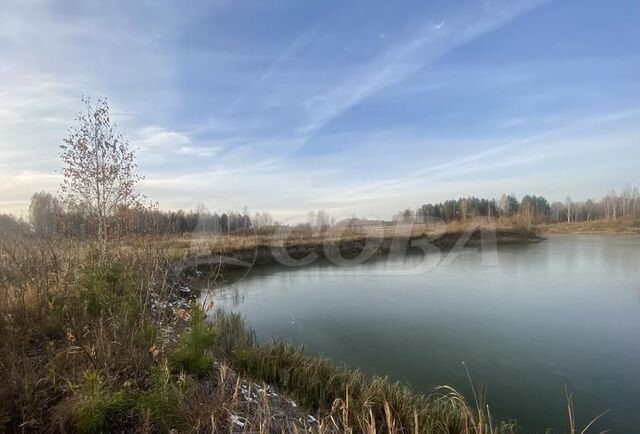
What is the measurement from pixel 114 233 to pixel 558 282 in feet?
42.9

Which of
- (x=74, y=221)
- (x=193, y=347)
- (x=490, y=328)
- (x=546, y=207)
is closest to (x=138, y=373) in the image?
(x=193, y=347)

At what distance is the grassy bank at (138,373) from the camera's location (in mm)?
2443

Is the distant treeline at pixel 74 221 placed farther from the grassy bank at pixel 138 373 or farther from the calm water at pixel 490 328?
the calm water at pixel 490 328

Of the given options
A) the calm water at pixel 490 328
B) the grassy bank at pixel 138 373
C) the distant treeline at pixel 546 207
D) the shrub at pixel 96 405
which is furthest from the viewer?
the distant treeline at pixel 546 207

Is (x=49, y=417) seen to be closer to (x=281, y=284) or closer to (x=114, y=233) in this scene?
(x=114, y=233)

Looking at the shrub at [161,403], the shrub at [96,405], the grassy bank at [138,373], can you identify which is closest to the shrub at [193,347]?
the grassy bank at [138,373]

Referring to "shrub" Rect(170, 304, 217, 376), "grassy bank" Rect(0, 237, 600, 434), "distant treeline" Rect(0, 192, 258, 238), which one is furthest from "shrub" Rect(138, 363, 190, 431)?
"distant treeline" Rect(0, 192, 258, 238)

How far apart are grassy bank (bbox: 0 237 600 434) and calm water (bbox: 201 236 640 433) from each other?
3.93ft

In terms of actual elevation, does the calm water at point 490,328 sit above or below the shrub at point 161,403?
below

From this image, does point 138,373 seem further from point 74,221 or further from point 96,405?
point 74,221

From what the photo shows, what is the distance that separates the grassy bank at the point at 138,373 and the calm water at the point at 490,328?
1198mm

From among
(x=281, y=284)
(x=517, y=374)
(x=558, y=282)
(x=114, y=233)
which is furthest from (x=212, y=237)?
(x=517, y=374)

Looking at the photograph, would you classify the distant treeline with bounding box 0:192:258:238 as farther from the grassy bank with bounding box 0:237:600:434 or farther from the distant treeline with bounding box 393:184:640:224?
the distant treeline with bounding box 393:184:640:224

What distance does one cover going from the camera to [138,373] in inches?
114
